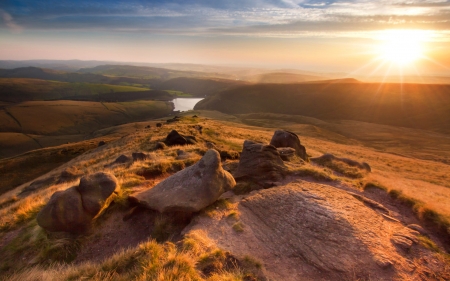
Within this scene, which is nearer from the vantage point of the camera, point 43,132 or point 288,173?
point 288,173

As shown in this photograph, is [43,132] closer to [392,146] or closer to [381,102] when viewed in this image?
[392,146]

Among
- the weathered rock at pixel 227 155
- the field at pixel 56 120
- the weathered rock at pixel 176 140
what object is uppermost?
the weathered rock at pixel 227 155

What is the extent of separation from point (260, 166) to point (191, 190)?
635cm

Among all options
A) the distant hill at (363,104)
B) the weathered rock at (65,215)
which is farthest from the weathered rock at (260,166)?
the distant hill at (363,104)

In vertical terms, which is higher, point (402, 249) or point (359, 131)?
point (402, 249)

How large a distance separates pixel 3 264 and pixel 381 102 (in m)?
172

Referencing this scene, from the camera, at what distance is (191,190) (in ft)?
46.5

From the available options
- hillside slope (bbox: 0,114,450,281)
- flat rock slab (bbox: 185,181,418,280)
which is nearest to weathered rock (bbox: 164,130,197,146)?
hillside slope (bbox: 0,114,450,281)

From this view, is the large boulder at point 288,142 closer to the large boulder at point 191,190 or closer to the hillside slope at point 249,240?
the hillside slope at point 249,240

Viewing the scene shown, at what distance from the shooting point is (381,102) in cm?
14588

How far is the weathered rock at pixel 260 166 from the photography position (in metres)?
18.1

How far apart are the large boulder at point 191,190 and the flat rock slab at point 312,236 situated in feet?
3.98

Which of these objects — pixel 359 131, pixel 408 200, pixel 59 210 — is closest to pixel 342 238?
pixel 408 200

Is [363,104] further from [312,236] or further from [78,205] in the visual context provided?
[78,205]
